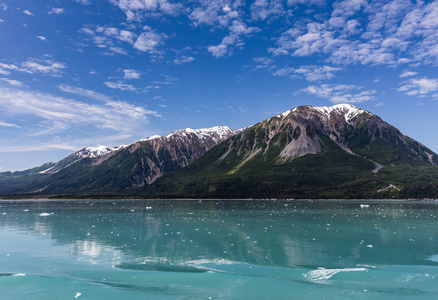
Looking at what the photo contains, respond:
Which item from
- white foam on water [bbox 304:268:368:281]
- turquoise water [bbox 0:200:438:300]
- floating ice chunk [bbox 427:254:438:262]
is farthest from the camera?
floating ice chunk [bbox 427:254:438:262]

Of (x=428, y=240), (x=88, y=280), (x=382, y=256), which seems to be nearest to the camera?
(x=88, y=280)

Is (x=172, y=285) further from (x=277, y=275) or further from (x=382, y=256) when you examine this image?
(x=382, y=256)

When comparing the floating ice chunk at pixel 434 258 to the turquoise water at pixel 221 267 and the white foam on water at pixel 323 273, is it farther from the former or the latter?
the white foam on water at pixel 323 273

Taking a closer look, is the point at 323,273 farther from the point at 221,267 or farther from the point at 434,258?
the point at 434,258

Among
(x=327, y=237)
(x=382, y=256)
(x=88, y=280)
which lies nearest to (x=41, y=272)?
(x=88, y=280)

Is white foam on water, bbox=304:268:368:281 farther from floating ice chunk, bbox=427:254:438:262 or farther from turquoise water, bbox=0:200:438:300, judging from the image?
floating ice chunk, bbox=427:254:438:262

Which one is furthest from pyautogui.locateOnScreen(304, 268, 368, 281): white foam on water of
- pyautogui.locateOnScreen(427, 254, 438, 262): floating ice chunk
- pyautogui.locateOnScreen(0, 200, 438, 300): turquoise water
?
pyautogui.locateOnScreen(427, 254, 438, 262): floating ice chunk

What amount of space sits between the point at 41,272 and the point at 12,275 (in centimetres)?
205

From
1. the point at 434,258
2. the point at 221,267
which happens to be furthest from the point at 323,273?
the point at 434,258

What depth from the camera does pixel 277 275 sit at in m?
24.1

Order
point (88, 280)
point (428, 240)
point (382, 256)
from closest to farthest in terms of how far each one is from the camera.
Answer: point (88, 280)
point (382, 256)
point (428, 240)

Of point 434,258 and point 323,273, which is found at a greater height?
point 323,273

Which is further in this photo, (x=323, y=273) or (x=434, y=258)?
(x=434, y=258)

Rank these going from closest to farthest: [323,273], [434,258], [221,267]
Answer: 1. [323,273]
2. [221,267]
3. [434,258]
